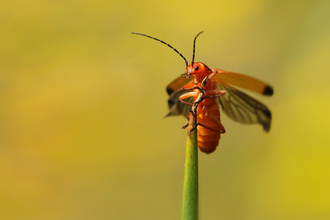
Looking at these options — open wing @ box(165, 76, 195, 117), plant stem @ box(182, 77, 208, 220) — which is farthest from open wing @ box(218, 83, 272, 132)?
plant stem @ box(182, 77, 208, 220)

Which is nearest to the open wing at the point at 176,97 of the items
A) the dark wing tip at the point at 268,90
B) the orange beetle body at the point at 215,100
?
the orange beetle body at the point at 215,100

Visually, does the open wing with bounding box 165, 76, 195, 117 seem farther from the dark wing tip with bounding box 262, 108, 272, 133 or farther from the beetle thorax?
the dark wing tip with bounding box 262, 108, 272, 133

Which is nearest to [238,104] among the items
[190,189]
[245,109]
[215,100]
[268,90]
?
[245,109]

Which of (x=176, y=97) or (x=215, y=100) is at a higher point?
(x=176, y=97)

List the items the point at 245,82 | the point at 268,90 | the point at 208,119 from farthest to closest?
the point at 268,90 → the point at 245,82 → the point at 208,119

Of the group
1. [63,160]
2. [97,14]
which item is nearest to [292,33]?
[97,14]

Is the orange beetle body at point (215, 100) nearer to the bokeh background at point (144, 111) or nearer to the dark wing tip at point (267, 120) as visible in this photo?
the dark wing tip at point (267, 120)

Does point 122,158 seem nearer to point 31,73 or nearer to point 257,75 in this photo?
point 31,73

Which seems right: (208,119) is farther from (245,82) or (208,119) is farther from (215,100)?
(245,82)
